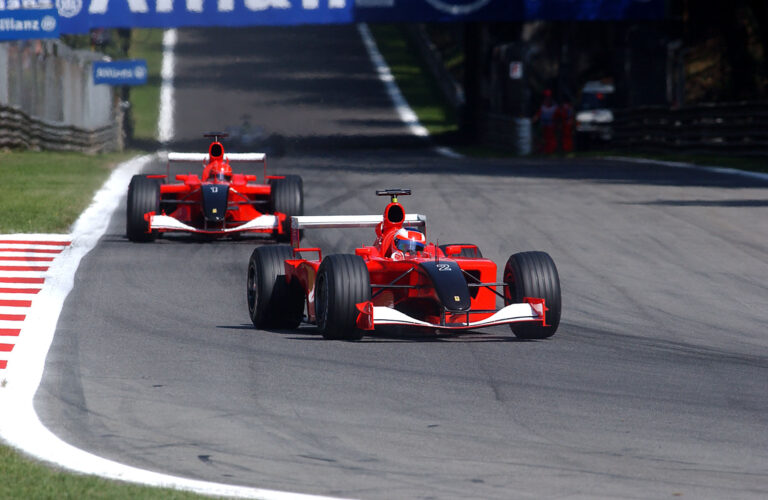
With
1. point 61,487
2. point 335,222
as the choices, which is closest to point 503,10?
point 335,222

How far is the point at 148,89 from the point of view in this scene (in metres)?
54.5

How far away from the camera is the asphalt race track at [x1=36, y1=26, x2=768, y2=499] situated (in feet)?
20.6

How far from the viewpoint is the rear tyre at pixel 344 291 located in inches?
374

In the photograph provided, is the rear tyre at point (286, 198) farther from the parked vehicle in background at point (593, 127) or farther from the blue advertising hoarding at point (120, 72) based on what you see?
the parked vehicle in background at point (593, 127)

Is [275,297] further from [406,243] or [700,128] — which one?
[700,128]

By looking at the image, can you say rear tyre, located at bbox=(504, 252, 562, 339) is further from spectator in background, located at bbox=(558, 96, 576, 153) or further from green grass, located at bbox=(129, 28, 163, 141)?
green grass, located at bbox=(129, 28, 163, 141)

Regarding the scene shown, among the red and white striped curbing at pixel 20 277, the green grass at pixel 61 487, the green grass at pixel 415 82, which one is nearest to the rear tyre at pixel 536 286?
the red and white striped curbing at pixel 20 277

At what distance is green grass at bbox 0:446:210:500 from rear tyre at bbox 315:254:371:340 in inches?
144

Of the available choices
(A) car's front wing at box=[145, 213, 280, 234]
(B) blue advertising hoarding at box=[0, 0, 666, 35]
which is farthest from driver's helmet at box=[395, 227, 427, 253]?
(B) blue advertising hoarding at box=[0, 0, 666, 35]

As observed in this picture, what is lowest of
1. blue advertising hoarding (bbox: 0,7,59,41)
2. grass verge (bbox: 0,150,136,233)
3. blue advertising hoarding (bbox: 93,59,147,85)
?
grass verge (bbox: 0,150,136,233)

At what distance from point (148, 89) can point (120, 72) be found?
19504 millimetres

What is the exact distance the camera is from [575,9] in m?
36.8

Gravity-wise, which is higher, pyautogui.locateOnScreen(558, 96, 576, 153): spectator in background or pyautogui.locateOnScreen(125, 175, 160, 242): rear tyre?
pyautogui.locateOnScreen(558, 96, 576, 153): spectator in background

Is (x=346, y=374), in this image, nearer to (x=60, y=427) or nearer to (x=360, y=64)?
(x=60, y=427)
